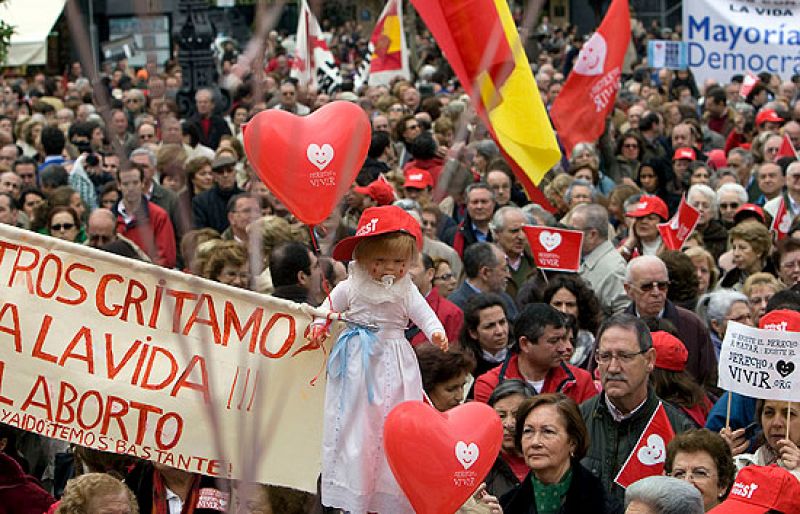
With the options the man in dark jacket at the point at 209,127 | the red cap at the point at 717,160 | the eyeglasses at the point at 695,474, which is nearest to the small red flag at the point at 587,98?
the red cap at the point at 717,160

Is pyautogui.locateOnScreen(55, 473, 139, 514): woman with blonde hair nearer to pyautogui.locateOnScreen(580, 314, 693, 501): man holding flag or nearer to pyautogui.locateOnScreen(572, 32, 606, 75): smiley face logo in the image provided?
pyautogui.locateOnScreen(580, 314, 693, 501): man holding flag

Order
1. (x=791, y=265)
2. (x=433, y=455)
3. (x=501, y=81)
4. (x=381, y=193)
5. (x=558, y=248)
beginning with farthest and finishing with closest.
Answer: (x=791, y=265), (x=558, y=248), (x=381, y=193), (x=501, y=81), (x=433, y=455)

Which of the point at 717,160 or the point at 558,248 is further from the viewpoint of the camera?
the point at 717,160

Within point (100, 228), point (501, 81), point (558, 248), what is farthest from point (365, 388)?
point (100, 228)

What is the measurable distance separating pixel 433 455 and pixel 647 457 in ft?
3.95

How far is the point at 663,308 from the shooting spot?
708cm

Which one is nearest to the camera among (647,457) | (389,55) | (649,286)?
(647,457)

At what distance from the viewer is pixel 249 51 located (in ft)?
6.00

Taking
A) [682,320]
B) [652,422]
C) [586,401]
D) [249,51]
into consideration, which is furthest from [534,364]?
[249,51]

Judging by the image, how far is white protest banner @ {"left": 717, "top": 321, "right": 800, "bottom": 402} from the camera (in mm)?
5105

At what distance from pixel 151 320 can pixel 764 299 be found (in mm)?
3747

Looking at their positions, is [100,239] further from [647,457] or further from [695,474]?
[695,474]

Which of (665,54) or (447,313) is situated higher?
(665,54)

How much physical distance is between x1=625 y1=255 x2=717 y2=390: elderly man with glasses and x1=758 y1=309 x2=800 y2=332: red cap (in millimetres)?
1198
